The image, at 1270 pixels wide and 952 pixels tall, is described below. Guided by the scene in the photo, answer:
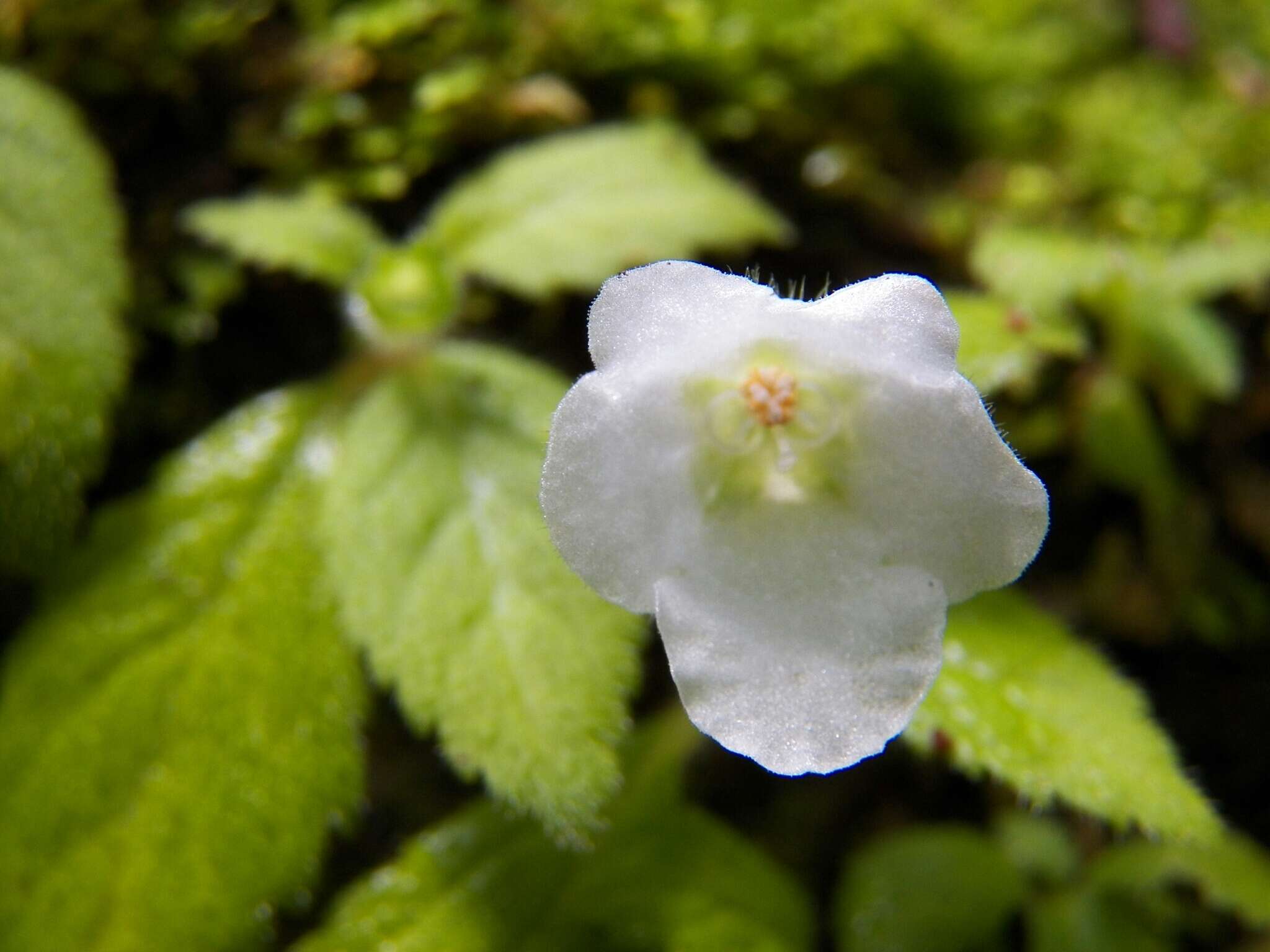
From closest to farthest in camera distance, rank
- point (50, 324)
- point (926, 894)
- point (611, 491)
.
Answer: point (611, 491) → point (50, 324) → point (926, 894)

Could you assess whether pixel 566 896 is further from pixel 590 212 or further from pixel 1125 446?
pixel 1125 446

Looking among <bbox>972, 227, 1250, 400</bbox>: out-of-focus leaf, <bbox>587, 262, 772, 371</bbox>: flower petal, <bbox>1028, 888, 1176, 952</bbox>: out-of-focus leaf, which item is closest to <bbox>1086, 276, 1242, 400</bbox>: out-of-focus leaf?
<bbox>972, 227, 1250, 400</bbox>: out-of-focus leaf

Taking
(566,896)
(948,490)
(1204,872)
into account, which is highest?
(948,490)

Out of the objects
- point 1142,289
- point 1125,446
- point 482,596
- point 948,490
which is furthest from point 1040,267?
point 482,596

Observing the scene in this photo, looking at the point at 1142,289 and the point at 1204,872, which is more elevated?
the point at 1142,289

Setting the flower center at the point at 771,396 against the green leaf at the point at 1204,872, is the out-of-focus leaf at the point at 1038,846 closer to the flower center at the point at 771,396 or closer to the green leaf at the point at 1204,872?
the green leaf at the point at 1204,872

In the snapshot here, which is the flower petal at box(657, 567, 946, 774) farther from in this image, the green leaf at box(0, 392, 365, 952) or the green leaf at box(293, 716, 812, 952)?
the green leaf at box(0, 392, 365, 952)

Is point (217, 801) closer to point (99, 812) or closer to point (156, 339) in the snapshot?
point (99, 812)
